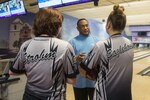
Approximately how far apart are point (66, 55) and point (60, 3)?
6.07 ft

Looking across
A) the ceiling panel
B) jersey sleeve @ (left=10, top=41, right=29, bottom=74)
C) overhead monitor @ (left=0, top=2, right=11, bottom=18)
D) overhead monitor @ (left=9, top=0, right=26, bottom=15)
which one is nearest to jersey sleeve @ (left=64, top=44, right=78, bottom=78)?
jersey sleeve @ (left=10, top=41, right=29, bottom=74)

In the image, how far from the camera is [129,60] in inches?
62.3

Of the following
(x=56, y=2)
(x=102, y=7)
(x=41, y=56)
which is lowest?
(x=41, y=56)

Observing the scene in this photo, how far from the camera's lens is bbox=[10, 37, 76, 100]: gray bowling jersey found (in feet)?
4.66

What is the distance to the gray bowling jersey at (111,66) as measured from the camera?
1516mm

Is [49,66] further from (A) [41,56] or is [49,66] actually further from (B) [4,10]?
(B) [4,10]

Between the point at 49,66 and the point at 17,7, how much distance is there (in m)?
2.90

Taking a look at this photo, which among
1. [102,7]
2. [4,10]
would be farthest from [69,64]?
[102,7]

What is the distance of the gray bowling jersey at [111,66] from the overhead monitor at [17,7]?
8.96 feet

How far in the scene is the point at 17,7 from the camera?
4.01 m

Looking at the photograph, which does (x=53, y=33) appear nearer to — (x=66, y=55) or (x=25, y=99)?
(x=66, y=55)

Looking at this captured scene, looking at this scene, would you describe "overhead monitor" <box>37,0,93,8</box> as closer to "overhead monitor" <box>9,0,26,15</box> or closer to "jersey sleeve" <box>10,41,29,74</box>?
"overhead monitor" <box>9,0,26,15</box>

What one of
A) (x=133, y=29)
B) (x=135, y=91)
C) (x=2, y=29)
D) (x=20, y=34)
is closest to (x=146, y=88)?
(x=135, y=91)

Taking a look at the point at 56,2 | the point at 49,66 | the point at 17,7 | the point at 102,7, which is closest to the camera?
the point at 49,66
